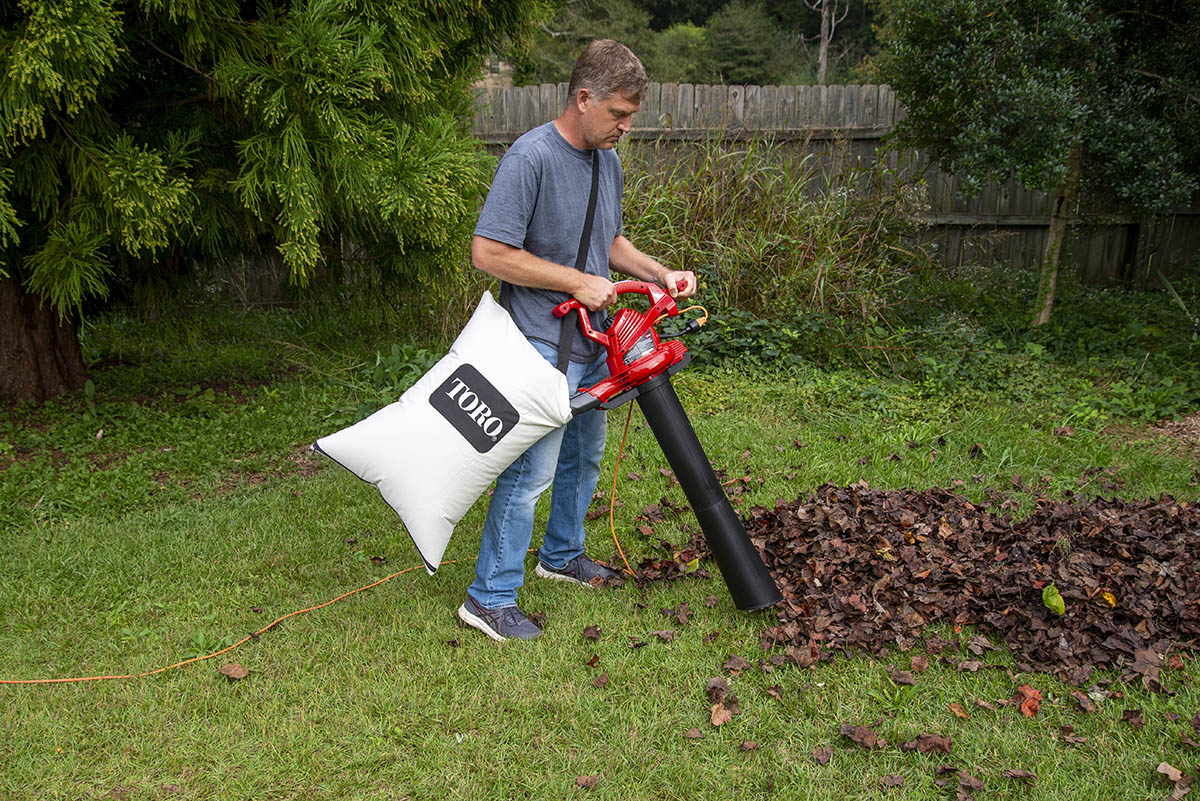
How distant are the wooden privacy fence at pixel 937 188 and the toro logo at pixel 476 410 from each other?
244 inches

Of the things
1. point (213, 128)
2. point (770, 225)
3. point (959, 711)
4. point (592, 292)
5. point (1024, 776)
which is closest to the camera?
point (1024, 776)

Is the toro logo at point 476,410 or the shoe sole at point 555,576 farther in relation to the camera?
the shoe sole at point 555,576

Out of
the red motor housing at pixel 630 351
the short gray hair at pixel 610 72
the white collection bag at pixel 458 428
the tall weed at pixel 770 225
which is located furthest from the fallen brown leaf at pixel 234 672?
the tall weed at pixel 770 225

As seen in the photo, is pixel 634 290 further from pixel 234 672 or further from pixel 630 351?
pixel 234 672

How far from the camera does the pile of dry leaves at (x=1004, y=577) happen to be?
9.96ft

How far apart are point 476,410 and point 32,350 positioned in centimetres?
400

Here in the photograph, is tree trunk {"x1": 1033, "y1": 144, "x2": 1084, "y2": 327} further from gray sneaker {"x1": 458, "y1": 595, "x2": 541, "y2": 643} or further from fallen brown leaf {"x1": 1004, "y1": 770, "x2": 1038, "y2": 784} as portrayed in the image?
gray sneaker {"x1": 458, "y1": 595, "x2": 541, "y2": 643}

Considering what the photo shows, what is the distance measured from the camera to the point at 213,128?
507cm

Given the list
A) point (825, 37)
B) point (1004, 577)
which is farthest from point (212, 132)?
point (825, 37)

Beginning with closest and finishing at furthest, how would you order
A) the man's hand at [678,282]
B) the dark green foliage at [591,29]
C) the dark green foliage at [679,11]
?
the man's hand at [678,282], the dark green foliage at [591,29], the dark green foliage at [679,11]

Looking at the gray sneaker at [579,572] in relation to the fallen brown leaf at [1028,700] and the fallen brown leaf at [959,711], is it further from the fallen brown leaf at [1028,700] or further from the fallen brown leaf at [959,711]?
the fallen brown leaf at [1028,700]

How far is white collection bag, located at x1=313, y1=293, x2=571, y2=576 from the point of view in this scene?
286 centimetres

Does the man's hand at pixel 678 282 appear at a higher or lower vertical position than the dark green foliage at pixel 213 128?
lower

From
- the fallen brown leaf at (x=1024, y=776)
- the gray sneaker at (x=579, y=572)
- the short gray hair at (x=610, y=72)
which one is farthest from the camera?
the gray sneaker at (x=579, y=572)
